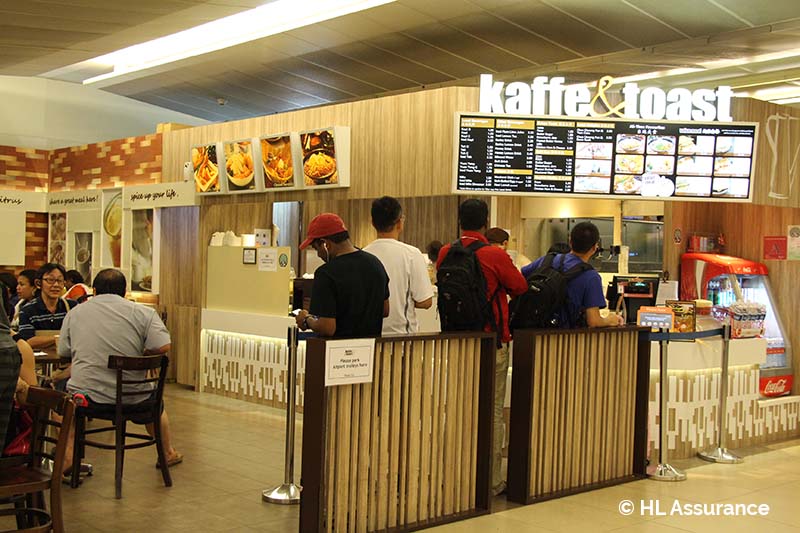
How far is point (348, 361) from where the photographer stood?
13.9 feet

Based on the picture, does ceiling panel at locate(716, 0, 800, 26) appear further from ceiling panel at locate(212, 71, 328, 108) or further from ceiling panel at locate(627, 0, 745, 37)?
ceiling panel at locate(212, 71, 328, 108)

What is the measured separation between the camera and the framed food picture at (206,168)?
9.52 m

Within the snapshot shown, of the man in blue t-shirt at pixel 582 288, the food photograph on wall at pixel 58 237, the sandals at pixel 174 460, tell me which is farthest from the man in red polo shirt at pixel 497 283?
the food photograph on wall at pixel 58 237

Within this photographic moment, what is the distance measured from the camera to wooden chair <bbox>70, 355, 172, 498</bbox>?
17.0 ft

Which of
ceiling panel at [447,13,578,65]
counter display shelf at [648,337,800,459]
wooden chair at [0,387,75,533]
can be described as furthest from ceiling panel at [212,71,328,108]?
wooden chair at [0,387,75,533]

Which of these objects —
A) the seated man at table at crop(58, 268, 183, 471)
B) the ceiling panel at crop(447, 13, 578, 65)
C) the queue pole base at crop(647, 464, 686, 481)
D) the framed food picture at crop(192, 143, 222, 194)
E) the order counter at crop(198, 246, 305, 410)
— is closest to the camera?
the seated man at table at crop(58, 268, 183, 471)

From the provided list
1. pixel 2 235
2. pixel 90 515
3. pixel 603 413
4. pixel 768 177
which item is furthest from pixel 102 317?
pixel 2 235

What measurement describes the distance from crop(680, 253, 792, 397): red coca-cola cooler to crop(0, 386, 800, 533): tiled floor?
97cm

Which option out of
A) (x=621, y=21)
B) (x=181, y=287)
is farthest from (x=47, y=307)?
→ (x=621, y=21)

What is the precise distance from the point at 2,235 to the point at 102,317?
7.71m

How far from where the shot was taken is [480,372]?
496 centimetres

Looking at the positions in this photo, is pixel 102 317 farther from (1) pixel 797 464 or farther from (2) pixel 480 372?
(1) pixel 797 464

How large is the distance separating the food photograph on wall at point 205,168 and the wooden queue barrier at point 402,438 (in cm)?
537

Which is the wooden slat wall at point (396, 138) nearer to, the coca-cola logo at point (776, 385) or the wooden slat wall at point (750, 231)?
the wooden slat wall at point (750, 231)
